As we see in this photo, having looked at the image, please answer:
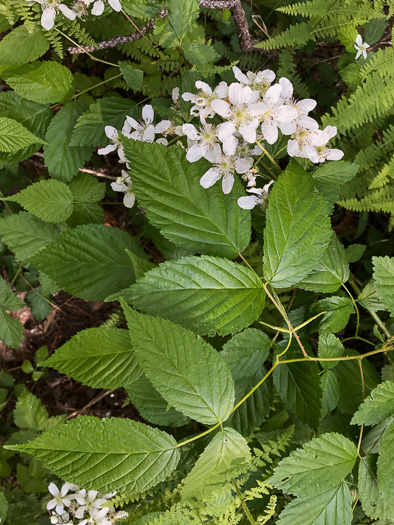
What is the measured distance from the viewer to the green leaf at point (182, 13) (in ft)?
6.72

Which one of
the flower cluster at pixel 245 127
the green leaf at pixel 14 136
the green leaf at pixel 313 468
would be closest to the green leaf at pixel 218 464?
the green leaf at pixel 313 468

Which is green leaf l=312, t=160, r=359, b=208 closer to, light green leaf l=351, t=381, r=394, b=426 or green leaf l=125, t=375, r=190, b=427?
light green leaf l=351, t=381, r=394, b=426

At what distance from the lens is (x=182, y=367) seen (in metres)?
1.66

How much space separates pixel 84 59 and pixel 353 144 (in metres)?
2.07

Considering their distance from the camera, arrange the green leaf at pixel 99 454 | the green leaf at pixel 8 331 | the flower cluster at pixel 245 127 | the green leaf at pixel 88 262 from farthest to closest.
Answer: the green leaf at pixel 8 331, the green leaf at pixel 88 262, the flower cluster at pixel 245 127, the green leaf at pixel 99 454

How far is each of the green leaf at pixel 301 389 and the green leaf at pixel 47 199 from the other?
1.57 meters

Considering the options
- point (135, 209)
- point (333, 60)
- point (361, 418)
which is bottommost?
point (361, 418)

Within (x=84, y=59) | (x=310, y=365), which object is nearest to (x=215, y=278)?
(x=310, y=365)

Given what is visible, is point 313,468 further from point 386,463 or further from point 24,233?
point 24,233

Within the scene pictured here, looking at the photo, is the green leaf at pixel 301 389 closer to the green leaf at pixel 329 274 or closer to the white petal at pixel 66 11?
the green leaf at pixel 329 274

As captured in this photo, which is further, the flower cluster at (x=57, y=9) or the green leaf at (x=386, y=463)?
the flower cluster at (x=57, y=9)

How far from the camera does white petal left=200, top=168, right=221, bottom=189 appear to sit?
186 centimetres

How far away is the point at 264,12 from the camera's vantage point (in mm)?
3164

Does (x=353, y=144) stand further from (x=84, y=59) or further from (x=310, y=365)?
(x=84, y=59)
